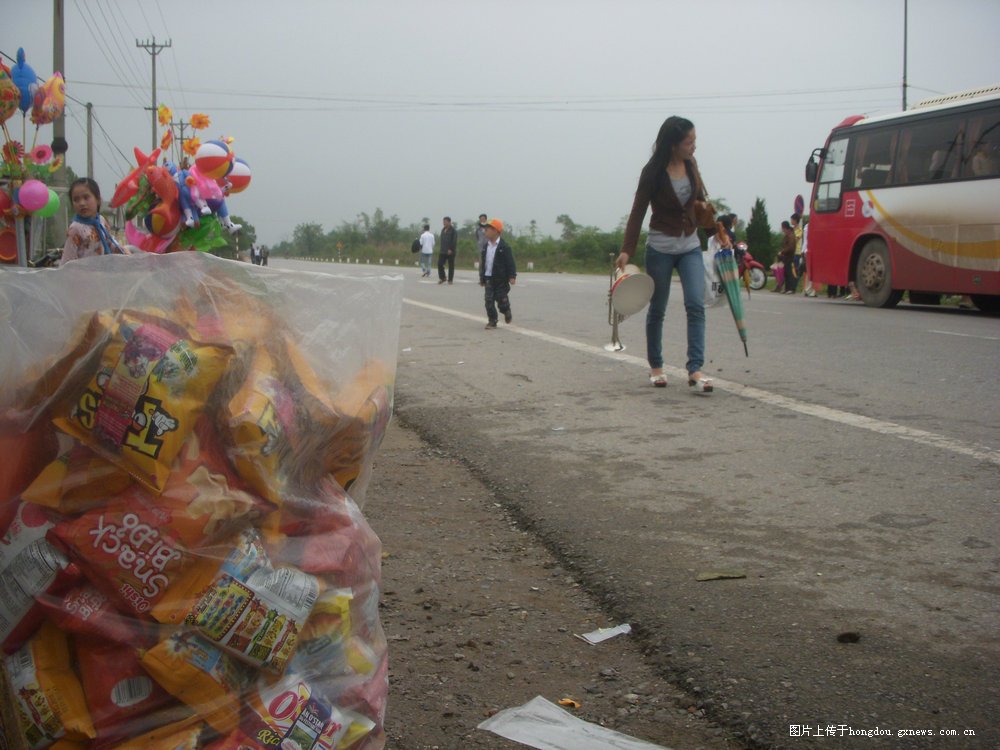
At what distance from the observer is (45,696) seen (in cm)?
171

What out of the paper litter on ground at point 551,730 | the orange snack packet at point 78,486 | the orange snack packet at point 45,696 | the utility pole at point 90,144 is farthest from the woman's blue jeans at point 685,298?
the utility pole at point 90,144

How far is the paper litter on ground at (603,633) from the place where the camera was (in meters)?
2.85

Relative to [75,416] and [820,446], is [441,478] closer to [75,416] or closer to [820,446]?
[820,446]

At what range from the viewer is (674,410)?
6121mm

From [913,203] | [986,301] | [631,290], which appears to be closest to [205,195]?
[631,290]

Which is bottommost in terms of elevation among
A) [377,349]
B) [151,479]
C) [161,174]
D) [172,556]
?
[172,556]

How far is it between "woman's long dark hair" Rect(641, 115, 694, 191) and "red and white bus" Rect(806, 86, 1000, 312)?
30.0 ft

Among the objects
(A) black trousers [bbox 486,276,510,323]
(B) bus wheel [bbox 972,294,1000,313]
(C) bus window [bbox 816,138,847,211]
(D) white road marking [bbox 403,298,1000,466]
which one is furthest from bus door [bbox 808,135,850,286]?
(D) white road marking [bbox 403,298,1000,466]

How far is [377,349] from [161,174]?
4145 millimetres

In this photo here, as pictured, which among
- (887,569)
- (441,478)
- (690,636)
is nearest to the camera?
(690,636)

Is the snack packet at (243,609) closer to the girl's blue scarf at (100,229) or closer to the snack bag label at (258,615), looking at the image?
the snack bag label at (258,615)

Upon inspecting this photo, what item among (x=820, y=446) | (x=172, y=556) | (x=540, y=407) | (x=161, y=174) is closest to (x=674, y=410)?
(x=540, y=407)

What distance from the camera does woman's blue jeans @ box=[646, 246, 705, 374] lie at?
6.80 metres

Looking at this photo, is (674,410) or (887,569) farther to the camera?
(674,410)
